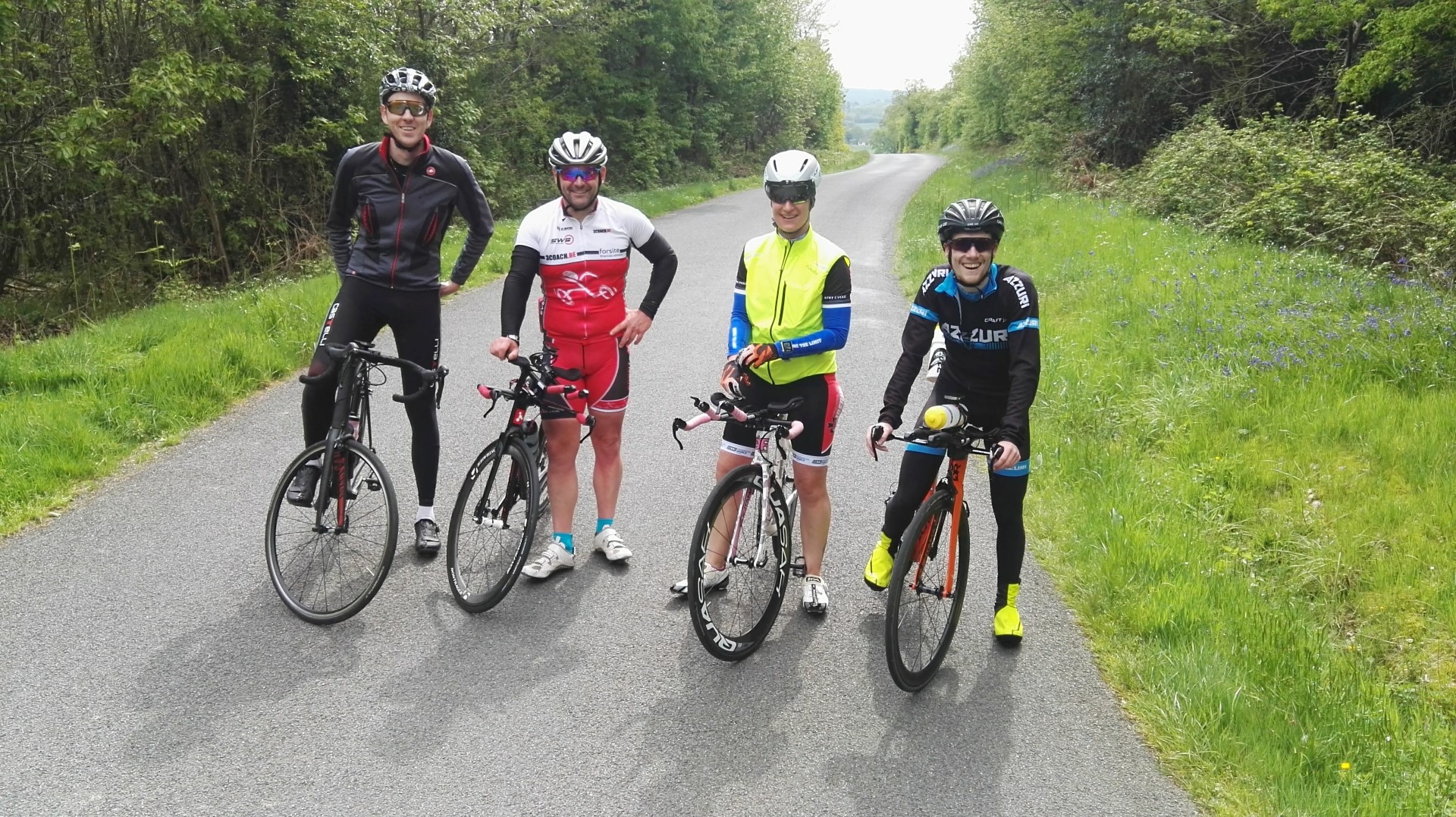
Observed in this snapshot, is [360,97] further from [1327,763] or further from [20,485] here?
[1327,763]

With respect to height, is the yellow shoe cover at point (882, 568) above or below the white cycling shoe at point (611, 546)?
above

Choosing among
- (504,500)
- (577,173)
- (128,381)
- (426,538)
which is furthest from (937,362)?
(128,381)

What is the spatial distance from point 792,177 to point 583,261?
115 cm

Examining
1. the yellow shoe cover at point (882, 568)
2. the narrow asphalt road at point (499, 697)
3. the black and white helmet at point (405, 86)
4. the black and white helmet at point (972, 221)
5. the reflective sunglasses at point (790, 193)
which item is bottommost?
the narrow asphalt road at point (499, 697)

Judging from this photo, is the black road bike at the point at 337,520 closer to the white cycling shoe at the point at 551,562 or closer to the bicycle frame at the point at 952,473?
the white cycling shoe at the point at 551,562

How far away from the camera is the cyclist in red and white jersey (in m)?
4.59

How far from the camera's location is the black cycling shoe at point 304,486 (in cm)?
442

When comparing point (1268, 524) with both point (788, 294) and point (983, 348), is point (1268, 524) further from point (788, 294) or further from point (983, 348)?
point (788, 294)

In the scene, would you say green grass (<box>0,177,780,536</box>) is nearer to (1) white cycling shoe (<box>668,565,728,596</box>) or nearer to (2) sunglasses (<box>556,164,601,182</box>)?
(2) sunglasses (<box>556,164,601,182</box>)

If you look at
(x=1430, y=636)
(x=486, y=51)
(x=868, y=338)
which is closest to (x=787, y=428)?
A: (x=1430, y=636)

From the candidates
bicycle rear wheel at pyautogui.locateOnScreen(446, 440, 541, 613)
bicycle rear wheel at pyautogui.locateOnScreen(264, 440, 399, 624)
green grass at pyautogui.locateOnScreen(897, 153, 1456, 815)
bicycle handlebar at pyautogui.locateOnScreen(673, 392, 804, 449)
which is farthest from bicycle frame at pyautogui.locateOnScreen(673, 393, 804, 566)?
bicycle rear wheel at pyautogui.locateOnScreen(264, 440, 399, 624)

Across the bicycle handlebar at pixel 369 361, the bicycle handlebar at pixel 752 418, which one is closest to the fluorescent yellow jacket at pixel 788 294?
the bicycle handlebar at pixel 752 418

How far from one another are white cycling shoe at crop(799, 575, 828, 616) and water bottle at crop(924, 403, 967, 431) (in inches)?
42.1

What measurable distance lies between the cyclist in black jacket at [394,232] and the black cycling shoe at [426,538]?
0.62 metres
